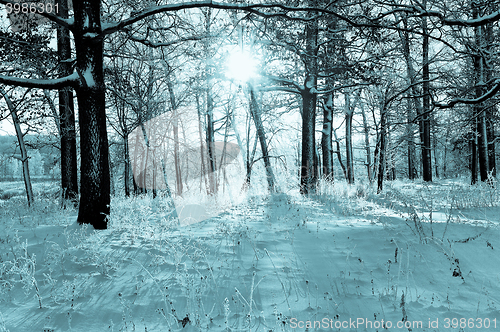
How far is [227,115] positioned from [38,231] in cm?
1039

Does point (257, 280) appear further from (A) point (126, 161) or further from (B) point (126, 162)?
(B) point (126, 162)

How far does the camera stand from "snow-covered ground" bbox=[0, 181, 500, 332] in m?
2.29

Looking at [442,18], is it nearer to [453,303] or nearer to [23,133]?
[453,303]

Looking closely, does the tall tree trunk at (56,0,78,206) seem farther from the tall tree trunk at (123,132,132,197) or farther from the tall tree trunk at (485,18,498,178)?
the tall tree trunk at (485,18,498,178)

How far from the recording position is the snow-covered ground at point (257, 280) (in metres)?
2.29

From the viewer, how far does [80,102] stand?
16.3 feet

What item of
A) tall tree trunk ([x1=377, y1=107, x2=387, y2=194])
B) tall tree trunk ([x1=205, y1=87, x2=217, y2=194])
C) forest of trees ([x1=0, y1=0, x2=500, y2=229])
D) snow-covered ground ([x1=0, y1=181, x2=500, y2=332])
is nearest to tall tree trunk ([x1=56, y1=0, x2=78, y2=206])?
forest of trees ([x1=0, y1=0, x2=500, y2=229])

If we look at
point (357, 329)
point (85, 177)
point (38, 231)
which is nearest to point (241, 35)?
point (85, 177)

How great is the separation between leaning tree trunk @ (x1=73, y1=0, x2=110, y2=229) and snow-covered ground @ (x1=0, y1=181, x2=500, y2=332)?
1.55ft

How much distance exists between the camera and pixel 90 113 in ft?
16.4

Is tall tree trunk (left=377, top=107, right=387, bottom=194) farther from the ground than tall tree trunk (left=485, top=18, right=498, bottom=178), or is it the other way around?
tall tree trunk (left=485, top=18, right=498, bottom=178)

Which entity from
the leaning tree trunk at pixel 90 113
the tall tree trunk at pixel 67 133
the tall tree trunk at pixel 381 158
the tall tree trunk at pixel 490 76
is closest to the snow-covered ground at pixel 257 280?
the leaning tree trunk at pixel 90 113

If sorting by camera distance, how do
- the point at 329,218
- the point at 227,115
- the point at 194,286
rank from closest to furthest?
the point at 194,286 < the point at 329,218 < the point at 227,115

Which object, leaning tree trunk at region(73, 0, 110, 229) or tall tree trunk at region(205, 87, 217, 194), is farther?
tall tree trunk at region(205, 87, 217, 194)
